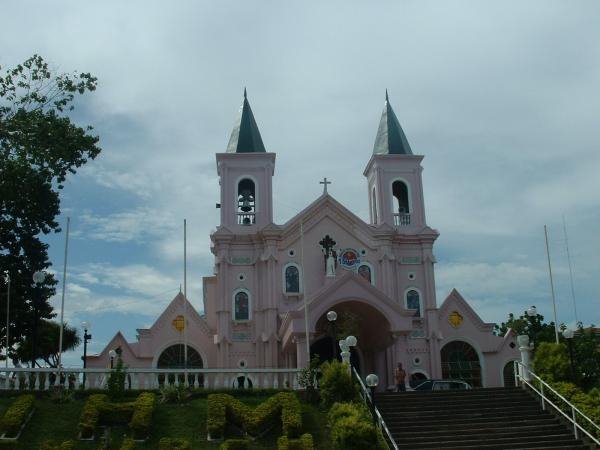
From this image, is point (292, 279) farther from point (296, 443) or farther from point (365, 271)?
point (296, 443)

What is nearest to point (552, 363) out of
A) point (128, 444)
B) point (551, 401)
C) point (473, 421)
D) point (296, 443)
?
point (551, 401)

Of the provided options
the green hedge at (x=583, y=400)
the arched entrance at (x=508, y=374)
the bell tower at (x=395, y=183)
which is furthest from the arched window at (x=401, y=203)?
the green hedge at (x=583, y=400)

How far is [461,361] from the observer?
4062 cm

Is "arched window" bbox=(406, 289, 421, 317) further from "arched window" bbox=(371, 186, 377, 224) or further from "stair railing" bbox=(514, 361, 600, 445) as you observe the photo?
"stair railing" bbox=(514, 361, 600, 445)

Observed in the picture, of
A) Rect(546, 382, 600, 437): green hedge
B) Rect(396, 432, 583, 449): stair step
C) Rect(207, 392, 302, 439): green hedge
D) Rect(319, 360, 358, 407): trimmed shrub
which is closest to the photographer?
Rect(207, 392, 302, 439): green hedge

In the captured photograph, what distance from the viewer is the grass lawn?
73.2 ft

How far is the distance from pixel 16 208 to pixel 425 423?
16377 millimetres

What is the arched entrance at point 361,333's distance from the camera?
3419 cm

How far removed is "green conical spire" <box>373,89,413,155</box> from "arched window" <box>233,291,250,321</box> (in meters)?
11.1

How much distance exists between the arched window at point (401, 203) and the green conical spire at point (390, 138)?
1828 millimetres

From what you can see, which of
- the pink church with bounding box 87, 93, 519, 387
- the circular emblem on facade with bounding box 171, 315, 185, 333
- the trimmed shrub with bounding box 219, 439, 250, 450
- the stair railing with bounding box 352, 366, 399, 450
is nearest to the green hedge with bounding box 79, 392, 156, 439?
the trimmed shrub with bounding box 219, 439, 250, 450

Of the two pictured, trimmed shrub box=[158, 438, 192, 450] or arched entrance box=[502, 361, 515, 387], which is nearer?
→ trimmed shrub box=[158, 438, 192, 450]

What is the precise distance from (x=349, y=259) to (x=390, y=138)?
26.0 feet

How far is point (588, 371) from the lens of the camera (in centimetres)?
3272
